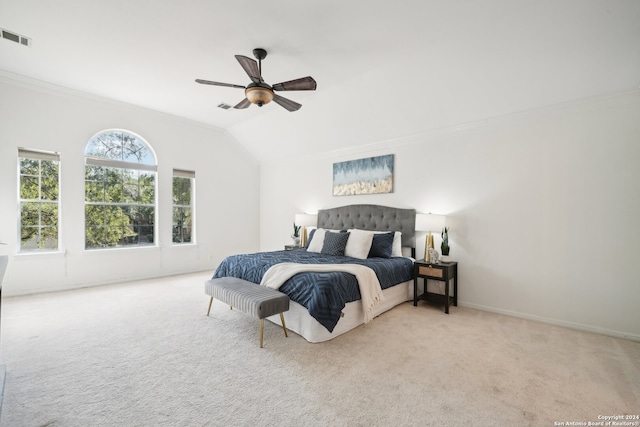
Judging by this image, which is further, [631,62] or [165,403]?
[631,62]

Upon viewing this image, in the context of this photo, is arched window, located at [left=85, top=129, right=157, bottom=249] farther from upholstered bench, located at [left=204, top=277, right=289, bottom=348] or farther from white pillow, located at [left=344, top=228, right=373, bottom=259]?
white pillow, located at [left=344, top=228, right=373, bottom=259]

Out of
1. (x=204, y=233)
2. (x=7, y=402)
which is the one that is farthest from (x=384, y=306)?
(x=204, y=233)

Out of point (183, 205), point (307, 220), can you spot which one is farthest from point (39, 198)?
point (307, 220)

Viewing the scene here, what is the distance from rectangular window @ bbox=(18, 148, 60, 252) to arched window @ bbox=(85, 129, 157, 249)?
400 mm

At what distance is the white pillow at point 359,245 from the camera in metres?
4.29

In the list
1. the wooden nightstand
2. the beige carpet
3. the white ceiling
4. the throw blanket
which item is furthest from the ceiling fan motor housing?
the wooden nightstand

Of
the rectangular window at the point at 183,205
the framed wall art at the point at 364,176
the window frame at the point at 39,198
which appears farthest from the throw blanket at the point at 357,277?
the window frame at the point at 39,198

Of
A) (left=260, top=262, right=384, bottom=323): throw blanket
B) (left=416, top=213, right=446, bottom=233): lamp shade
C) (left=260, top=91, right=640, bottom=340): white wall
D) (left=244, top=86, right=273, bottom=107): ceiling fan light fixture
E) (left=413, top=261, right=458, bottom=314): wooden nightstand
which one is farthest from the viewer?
(left=416, top=213, right=446, bottom=233): lamp shade

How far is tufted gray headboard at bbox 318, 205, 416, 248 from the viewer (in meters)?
4.67

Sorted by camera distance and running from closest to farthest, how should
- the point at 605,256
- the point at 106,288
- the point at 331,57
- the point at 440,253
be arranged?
the point at 605,256
the point at 331,57
the point at 440,253
the point at 106,288

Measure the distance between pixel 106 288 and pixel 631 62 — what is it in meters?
7.36

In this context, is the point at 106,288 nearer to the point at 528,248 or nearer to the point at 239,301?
the point at 239,301

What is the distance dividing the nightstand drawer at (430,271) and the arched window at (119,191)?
4916 mm

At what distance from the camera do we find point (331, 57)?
349 centimetres
